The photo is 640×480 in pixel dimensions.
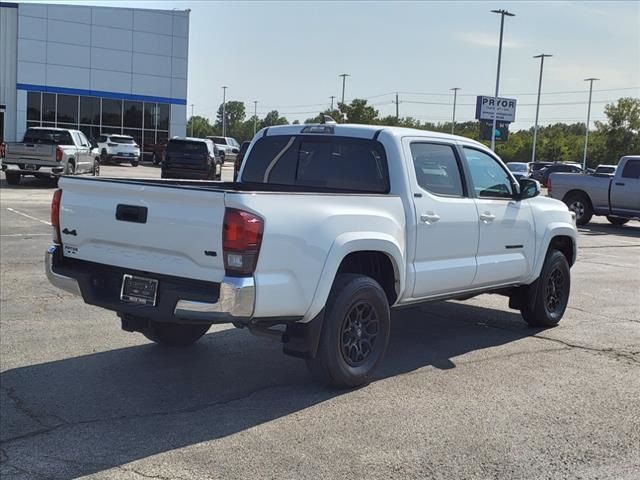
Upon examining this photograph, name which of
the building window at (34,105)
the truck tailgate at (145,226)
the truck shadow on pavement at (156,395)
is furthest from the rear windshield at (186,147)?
the building window at (34,105)

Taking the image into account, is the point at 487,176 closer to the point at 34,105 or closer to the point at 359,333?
the point at 359,333

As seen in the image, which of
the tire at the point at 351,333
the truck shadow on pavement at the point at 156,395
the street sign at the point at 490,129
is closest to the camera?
the truck shadow on pavement at the point at 156,395

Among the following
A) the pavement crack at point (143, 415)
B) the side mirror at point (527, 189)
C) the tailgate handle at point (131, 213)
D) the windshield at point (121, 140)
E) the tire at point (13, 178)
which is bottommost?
the pavement crack at point (143, 415)

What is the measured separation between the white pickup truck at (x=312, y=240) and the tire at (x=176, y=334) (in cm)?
2

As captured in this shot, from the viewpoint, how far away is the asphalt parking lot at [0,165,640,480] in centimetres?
419

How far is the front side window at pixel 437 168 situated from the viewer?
6.04 metres

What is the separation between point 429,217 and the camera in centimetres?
590

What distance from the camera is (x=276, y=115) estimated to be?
134 meters

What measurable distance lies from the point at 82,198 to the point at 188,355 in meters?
1.82

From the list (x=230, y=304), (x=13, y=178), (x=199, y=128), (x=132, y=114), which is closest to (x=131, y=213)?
(x=230, y=304)

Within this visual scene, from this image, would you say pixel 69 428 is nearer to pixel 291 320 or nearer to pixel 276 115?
pixel 291 320

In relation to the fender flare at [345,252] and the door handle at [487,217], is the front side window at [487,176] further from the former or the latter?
the fender flare at [345,252]

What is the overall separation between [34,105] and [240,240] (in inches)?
1705

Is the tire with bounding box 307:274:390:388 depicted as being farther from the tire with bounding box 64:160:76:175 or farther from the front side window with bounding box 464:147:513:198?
the tire with bounding box 64:160:76:175
